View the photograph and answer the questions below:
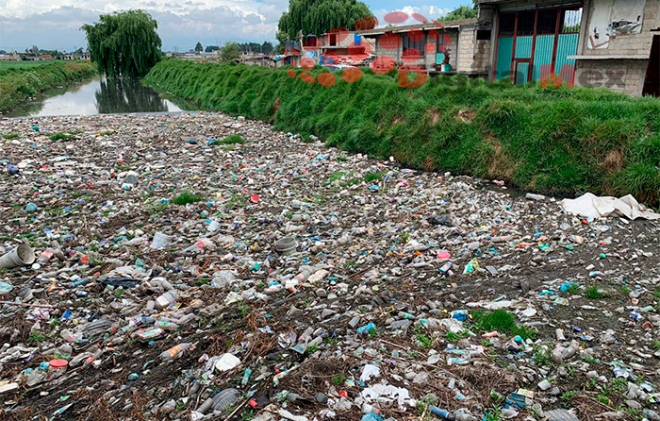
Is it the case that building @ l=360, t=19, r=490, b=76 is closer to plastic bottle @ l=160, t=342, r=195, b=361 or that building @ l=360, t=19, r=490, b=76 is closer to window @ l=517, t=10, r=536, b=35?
window @ l=517, t=10, r=536, b=35

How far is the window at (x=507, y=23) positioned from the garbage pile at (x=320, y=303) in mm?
9352

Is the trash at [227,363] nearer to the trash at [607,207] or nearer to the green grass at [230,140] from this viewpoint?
the trash at [607,207]

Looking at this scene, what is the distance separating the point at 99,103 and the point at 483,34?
1976cm

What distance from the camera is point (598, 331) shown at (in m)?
3.88

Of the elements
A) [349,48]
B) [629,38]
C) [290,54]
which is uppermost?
[349,48]

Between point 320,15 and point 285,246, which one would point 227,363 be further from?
point 320,15

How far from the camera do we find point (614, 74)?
504 inches

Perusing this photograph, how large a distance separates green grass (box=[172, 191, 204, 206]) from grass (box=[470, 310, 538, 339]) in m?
5.02

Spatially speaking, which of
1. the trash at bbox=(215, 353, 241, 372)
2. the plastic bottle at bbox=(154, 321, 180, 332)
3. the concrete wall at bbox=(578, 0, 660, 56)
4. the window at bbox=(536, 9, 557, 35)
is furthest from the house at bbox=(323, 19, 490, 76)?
the trash at bbox=(215, 353, 241, 372)

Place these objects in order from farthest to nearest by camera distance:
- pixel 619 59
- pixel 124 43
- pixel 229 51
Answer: pixel 229 51
pixel 124 43
pixel 619 59

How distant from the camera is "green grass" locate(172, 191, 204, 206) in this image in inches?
298

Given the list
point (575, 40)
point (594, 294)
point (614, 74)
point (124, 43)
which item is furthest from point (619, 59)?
point (124, 43)

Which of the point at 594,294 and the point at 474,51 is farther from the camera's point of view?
the point at 474,51

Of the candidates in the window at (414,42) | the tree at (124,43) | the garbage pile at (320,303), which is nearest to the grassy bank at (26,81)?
the tree at (124,43)
